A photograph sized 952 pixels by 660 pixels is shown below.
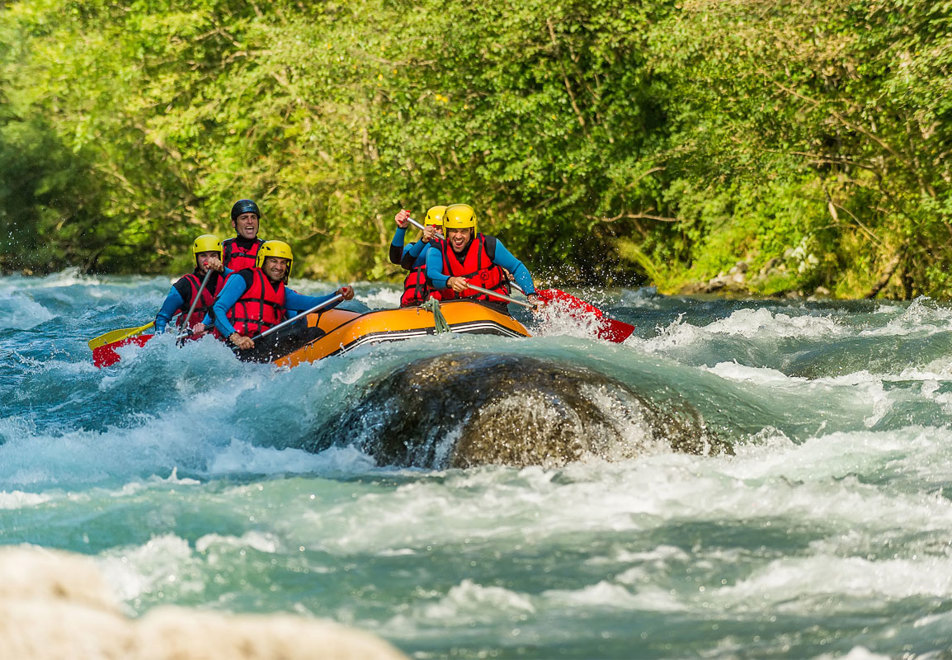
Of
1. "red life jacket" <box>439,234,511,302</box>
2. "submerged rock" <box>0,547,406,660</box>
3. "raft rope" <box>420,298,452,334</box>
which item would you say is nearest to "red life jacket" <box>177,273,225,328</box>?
"red life jacket" <box>439,234,511,302</box>

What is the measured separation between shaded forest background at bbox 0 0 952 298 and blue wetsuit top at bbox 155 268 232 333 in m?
6.48

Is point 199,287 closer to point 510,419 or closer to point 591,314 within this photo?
point 591,314

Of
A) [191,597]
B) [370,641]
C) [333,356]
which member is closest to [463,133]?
[333,356]

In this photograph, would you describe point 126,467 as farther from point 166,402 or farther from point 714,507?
point 714,507

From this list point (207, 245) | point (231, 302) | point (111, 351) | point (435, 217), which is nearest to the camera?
point (231, 302)

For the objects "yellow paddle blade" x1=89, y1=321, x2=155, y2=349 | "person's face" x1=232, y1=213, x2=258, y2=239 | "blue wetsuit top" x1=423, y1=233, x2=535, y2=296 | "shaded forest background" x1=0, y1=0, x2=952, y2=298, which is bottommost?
"yellow paddle blade" x1=89, y1=321, x2=155, y2=349

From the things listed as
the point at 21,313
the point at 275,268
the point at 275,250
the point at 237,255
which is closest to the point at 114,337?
the point at 237,255

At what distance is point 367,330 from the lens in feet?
25.4

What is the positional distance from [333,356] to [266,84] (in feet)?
45.6

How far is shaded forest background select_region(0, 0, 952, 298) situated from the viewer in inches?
493

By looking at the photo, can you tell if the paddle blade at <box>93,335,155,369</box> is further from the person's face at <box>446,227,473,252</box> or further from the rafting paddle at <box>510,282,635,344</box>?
the rafting paddle at <box>510,282,635,344</box>

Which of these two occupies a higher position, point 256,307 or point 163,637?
point 256,307

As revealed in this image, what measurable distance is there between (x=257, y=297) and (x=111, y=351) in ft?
4.75

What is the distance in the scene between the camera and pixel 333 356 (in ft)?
24.6
